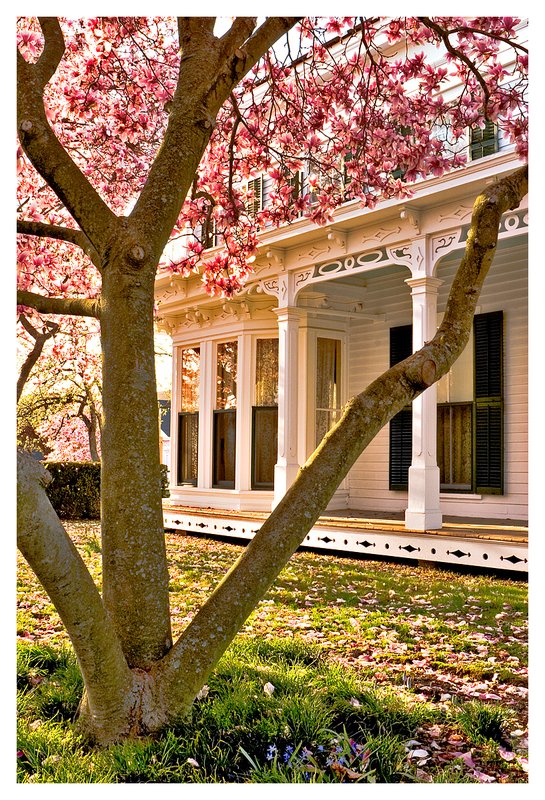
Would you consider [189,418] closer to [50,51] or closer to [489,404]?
[489,404]

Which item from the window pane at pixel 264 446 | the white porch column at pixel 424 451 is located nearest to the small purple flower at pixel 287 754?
the white porch column at pixel 424 451

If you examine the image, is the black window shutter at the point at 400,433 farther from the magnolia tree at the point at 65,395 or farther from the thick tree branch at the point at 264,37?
the thick tree branch at the point at 264,37

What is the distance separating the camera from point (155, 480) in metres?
3.15

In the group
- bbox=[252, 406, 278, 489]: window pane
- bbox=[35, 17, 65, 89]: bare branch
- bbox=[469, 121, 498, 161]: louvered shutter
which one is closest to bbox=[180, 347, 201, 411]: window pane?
bbox=[252, 406, 278, 489]: window pane

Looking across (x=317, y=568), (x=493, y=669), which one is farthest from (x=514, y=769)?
(x=317, y=568)

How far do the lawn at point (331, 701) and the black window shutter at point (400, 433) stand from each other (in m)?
3.90

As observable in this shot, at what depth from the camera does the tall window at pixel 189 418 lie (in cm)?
1339

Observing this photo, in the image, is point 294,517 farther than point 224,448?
Result: No

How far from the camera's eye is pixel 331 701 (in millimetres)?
3572

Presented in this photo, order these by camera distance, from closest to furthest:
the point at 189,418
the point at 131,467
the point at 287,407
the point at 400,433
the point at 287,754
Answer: the point at 287,754
the point at 131,467
the point at 287,407
the point at 400,433
the point at 189,418

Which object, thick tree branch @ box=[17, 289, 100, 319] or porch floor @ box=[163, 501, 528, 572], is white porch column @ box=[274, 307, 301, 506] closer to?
porch floor @ box=[163, 501, 528, 572]

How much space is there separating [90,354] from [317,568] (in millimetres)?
11109

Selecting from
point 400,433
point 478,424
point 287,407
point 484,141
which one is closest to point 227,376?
point 287,407

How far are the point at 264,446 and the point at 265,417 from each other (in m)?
0.46
